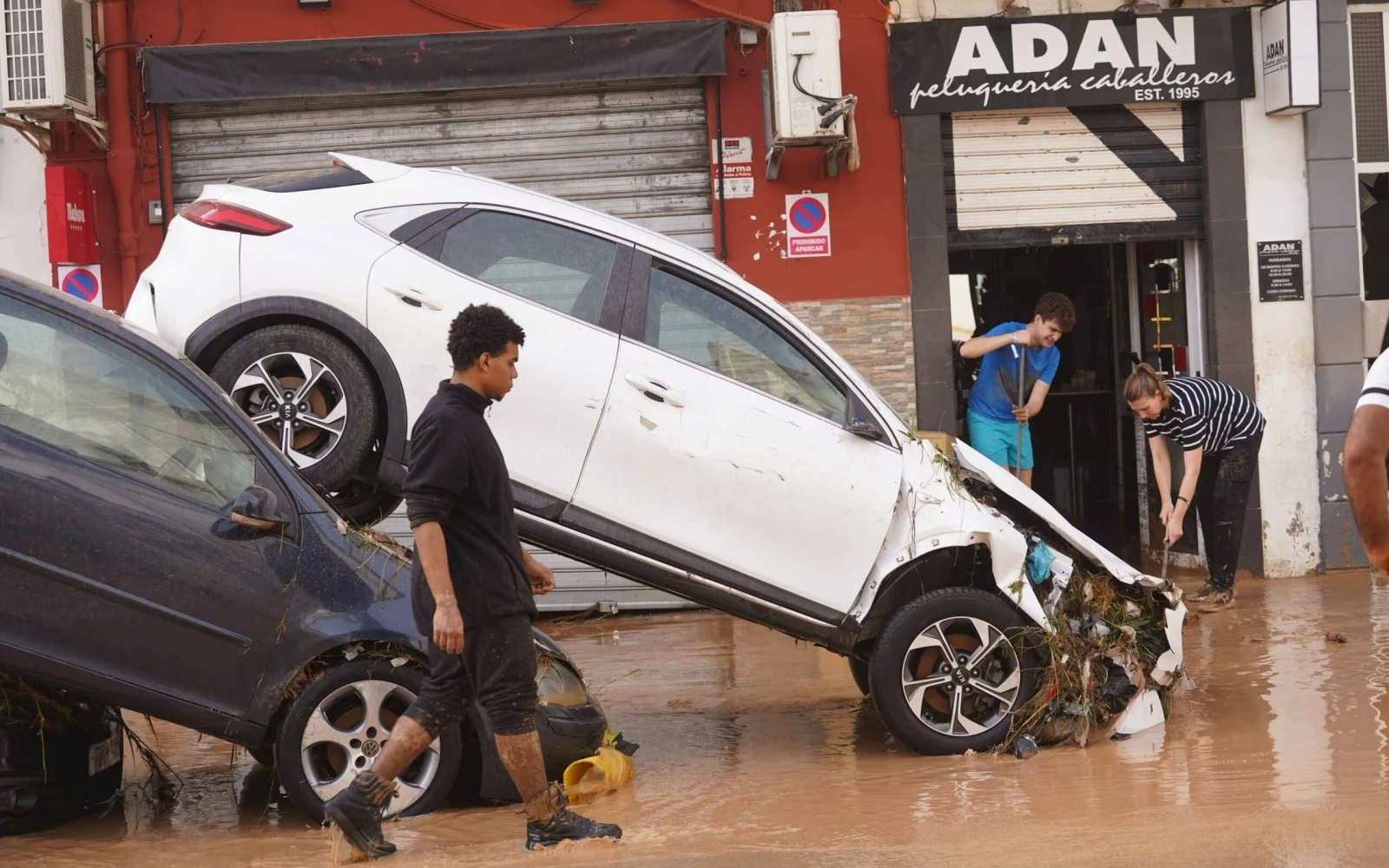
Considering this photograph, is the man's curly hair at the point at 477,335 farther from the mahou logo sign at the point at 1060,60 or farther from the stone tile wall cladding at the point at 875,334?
the mahou logo sign at the point at 1060,60

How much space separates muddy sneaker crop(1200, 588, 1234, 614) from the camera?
8891 millimetres

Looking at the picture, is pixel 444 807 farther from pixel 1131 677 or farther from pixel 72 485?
pixel 1131 677

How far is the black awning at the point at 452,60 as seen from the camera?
34.3 feet

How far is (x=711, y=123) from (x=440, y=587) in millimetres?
6669

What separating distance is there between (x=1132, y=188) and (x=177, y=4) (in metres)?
7.03

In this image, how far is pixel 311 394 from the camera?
229 inches

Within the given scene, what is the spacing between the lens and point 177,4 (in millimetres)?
10602

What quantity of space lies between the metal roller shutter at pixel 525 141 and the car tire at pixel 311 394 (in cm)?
487

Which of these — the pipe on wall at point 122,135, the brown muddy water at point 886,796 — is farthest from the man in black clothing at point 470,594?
the pipe on wall at point 122,135

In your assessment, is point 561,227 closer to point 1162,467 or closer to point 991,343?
point 991,343

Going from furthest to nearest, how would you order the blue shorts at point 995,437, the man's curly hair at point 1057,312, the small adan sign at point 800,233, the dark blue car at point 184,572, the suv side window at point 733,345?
the small adan sign at point 800,233, the blue shorts at point 995,437, the man's curly hair at point 1057,312, the suv side window at point 733,345, the dark blue car at point 184,572

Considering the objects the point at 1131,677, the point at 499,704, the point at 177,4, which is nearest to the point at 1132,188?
the point at 1131,677

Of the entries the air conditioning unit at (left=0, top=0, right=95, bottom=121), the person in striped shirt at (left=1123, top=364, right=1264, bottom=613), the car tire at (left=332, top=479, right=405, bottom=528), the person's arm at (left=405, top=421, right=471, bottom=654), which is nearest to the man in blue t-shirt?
the person in striped shirt at (left=1123, top=364, right=1264, bottom=613)

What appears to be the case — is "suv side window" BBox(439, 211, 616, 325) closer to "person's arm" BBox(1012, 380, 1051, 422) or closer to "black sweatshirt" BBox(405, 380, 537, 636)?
"black sweatshirt" BBox(405, 380, 537, 636)
